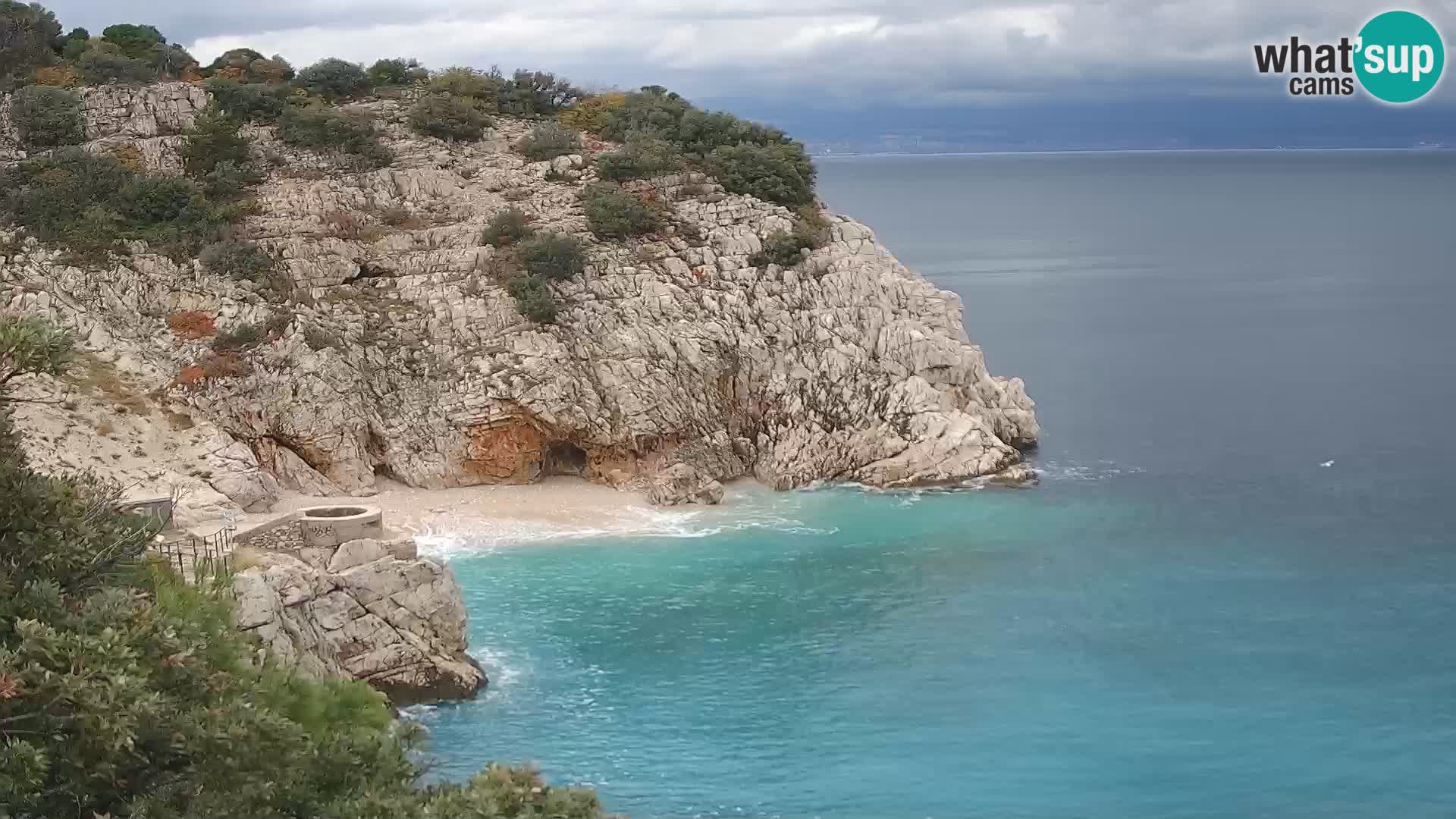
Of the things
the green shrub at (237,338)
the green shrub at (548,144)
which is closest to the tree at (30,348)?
the green shrub at (237,338)

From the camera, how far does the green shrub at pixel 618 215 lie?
4512 cm

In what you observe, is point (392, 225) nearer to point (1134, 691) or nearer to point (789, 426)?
point (789, 426)

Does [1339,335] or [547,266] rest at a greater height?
[547,266]

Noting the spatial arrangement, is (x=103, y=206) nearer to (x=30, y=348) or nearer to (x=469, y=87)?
(x=469, y=87)

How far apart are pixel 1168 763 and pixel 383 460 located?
77.7 ft

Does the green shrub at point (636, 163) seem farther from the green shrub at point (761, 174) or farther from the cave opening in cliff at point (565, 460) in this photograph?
the cave opening in cliff at point (565, 460)

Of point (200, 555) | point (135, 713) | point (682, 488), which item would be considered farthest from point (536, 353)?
point (135, 713)

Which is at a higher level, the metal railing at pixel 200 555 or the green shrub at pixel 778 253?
the green shrub at pixel 778 253

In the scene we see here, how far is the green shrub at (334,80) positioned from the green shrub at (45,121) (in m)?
8.18

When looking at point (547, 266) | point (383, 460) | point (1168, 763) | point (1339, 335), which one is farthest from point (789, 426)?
point (1339, 335)

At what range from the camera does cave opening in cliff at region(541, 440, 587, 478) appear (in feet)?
138

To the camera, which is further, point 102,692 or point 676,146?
point 676,146

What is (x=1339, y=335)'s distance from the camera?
237 feet

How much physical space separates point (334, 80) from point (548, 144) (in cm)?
894
